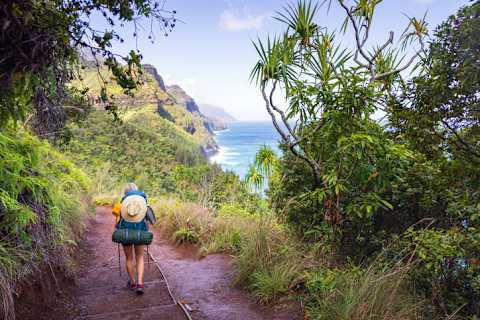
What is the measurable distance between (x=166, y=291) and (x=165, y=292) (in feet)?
0.13

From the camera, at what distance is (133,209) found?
4.65m

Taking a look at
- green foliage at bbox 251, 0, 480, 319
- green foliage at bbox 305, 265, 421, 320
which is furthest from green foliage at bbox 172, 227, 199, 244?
green foliage at bbox 305, 265, 421, 320

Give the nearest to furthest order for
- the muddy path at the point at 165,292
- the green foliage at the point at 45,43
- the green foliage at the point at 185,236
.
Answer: the green foliage at the point at 45,43
the muddy path at the point at 165,292
the green foliage at the point at 185,236

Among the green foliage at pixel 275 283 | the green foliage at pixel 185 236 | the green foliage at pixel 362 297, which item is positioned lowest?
the green foliage at pixel 185 236

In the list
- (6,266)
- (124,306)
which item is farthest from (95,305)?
(6,266)

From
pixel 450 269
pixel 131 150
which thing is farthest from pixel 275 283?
pixel 131 150

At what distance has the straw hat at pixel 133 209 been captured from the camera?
465 centimetres

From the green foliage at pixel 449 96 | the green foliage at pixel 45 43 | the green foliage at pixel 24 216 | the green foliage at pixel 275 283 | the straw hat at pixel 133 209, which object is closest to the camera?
the green foliage at pixel 45 43

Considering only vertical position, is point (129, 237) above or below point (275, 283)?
above

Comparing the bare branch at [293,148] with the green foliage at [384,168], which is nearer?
the green foliage at [384,168]

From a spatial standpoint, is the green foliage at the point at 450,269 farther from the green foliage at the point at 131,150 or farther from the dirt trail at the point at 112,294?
the green foliage at the point at 131,150

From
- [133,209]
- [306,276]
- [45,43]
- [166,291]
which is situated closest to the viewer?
[45,43]

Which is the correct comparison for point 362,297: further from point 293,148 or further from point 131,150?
point 131,150

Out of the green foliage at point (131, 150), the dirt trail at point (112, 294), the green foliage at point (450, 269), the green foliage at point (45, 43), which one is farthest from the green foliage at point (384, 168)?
the green foliage at point (131, 150)
